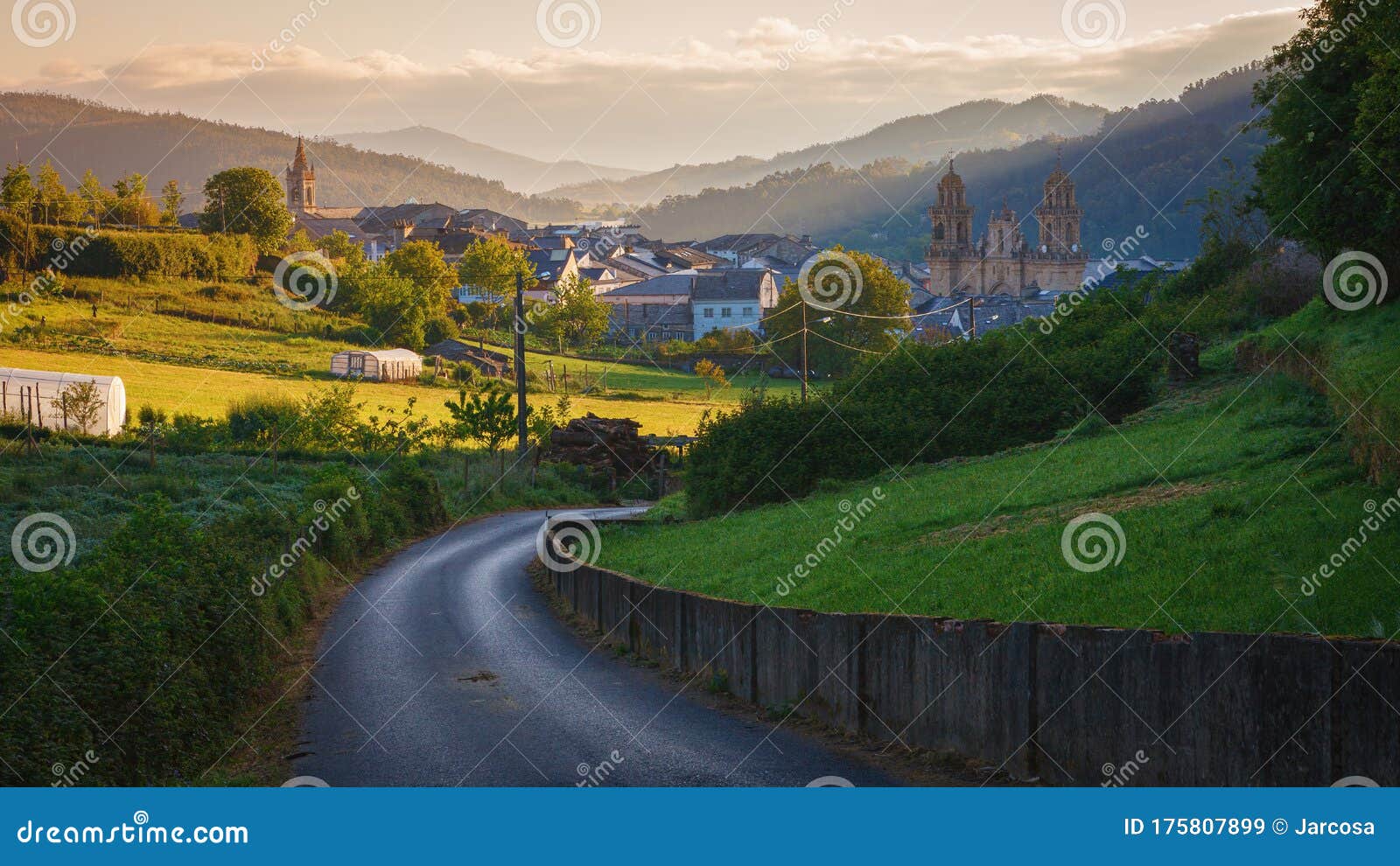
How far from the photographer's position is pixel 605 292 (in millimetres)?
148875

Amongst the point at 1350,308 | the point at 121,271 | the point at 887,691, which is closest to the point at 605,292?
the point at 121,271

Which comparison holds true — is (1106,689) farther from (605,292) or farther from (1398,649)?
(605,292)

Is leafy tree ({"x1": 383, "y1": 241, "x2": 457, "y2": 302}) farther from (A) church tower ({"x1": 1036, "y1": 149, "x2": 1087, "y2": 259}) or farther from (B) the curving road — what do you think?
(B) the curving road

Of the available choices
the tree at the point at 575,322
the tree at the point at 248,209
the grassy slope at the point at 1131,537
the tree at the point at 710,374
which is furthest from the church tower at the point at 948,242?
the grassy slope at the point at 1131,537

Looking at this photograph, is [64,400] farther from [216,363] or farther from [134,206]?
[134,206]

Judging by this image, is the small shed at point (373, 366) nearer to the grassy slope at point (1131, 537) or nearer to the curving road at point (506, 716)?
the grassy slope at point (1131, 537)

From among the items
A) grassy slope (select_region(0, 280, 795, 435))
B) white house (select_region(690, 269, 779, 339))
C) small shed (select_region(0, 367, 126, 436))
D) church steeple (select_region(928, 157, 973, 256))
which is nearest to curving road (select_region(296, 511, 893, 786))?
small shed (select_region(0, 367, 126, 436))

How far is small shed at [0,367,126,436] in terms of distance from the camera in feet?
155

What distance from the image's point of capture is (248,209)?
119m

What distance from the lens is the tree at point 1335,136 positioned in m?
17.4

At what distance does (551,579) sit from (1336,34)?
64.4 ft

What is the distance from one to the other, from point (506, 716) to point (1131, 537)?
28.2 feet

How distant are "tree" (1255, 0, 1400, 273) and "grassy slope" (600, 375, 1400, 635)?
309 cm

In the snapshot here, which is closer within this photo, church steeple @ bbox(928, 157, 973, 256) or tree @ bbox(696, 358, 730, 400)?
tree @ bbox(696, 358, 730, 400)
